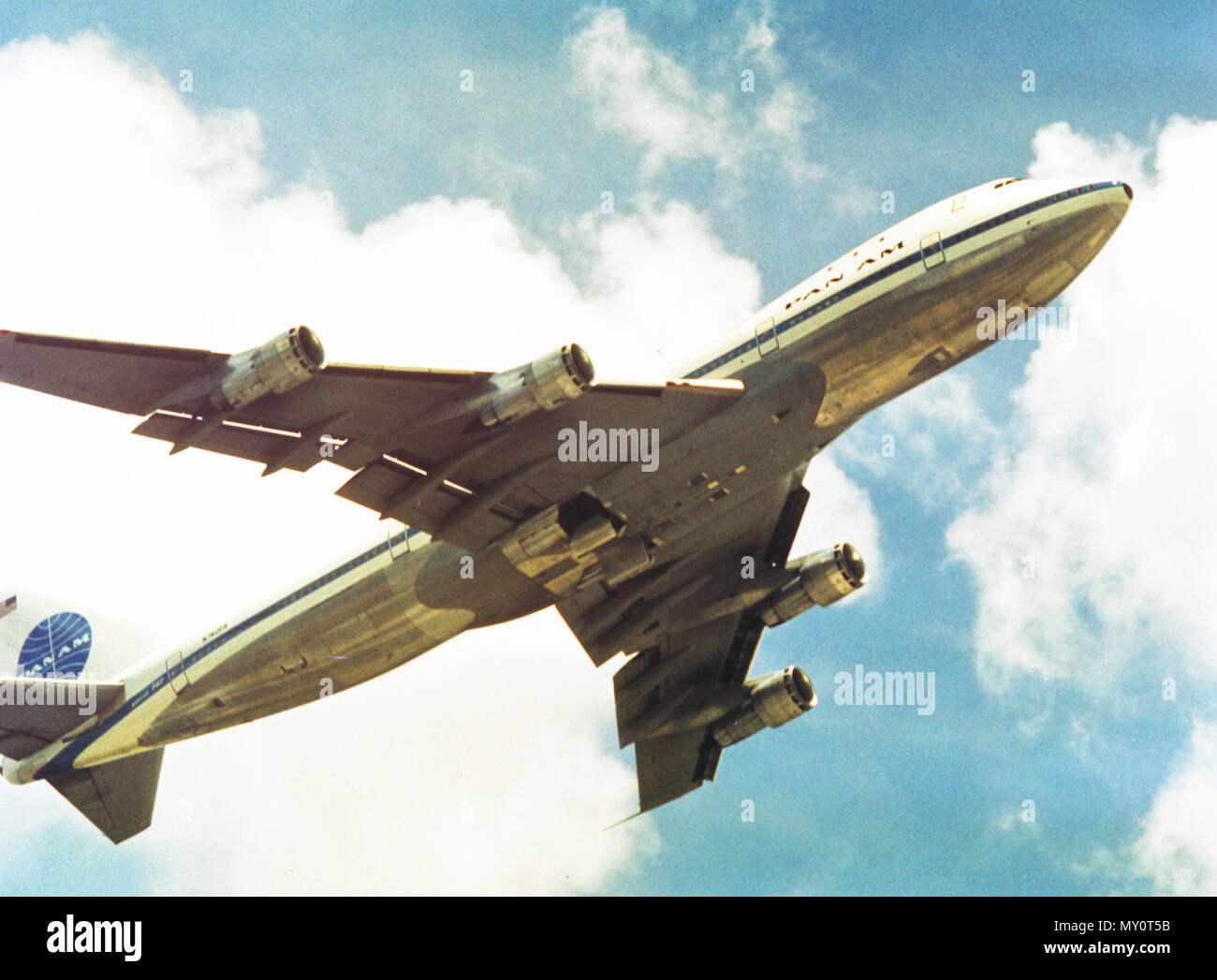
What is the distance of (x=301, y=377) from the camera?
26.0 metres

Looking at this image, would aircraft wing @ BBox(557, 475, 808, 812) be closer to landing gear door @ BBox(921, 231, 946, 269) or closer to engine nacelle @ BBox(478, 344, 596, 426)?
engine nacelle @ BBox(478, 344, 596, 426)

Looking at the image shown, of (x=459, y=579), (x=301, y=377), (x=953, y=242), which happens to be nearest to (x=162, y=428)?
(x=301, y=377)

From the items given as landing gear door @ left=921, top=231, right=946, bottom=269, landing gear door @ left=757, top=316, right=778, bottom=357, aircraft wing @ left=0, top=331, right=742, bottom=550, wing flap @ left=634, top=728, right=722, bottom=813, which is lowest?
wing flap @ left=634, top=728, right=722, bottom=813

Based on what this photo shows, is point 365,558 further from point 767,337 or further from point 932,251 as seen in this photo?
point 932,251

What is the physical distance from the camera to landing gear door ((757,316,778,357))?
3022 cm

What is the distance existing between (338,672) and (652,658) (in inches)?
441

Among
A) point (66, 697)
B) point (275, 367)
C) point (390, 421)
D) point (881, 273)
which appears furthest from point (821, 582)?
point (66, 697)

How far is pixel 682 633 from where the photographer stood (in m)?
40.3

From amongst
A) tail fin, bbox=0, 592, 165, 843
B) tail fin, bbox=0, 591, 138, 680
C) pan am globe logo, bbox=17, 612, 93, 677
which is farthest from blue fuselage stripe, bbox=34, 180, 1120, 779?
pan am globe logo, bbox=17, 612, 93, 677

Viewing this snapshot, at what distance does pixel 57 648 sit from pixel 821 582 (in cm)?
2745

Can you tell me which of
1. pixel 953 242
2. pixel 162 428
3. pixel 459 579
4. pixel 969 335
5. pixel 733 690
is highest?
pixel 953 242

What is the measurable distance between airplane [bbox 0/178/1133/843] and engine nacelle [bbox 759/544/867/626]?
72 millimetres

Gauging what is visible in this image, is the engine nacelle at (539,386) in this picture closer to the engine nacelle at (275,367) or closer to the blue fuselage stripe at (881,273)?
the engine nacelle at (275,367)

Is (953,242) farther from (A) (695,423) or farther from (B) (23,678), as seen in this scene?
(B) (23,678)
